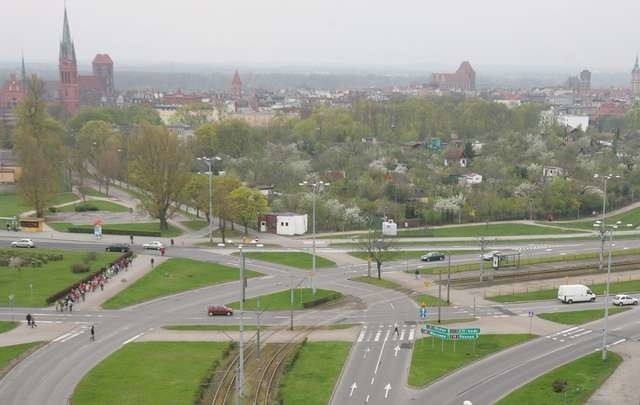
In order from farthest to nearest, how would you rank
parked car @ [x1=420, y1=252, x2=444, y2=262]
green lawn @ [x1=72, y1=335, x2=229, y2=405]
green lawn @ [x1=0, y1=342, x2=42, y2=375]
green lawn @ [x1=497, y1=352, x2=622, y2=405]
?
1. parked car @ [x1=420, y1=252, x2=444, y2=262]
2. green lawn @ [x1=0, y1=342, x2=42, y2=375]
3. green lawn @ [x1=497, y1=352, x2=622, y2=405]
4. green lawn @ [x1=72, y1=335, x2=229, y2=405]

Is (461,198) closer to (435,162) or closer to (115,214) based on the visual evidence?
(435,162)

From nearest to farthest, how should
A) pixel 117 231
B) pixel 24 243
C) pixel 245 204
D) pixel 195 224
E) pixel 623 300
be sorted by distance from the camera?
1. pixel 623 300
2. pixel 24 243
3. pixel 245 204
4. pixel 117 231
5. pixel 195 224

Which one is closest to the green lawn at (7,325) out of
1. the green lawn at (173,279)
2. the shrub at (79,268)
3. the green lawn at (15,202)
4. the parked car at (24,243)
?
the green lawn at (173,279)

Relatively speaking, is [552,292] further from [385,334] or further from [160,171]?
[160,171]

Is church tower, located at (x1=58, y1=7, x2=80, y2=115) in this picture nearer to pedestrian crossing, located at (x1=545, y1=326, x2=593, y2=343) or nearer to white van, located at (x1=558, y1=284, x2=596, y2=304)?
white van, located at (x1=558, y1=284, x2=596, y2=304)

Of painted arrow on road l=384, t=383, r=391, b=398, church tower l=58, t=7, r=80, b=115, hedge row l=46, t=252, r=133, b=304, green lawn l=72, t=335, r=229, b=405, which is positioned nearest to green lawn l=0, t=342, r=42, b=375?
green lawn l=72, t=335, r=229, b=405

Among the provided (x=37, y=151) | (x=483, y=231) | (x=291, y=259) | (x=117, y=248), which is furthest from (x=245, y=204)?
(x=37, y=151)
